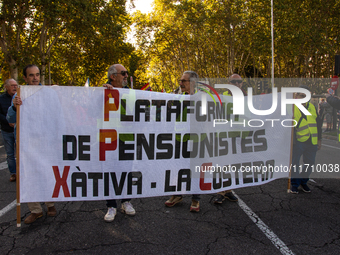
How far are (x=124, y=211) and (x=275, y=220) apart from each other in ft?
6.46

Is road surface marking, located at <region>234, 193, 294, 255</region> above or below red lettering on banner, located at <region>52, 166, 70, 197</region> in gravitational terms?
below

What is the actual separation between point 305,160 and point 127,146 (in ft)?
10.3

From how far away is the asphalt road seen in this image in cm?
294

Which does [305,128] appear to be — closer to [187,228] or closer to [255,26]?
[187,228]

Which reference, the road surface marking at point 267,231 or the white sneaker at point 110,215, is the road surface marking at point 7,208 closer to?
the white sneaker at point 110,215

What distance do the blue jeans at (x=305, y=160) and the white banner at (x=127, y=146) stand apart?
925mm

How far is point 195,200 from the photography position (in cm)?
393

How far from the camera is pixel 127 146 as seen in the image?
3.64 metres

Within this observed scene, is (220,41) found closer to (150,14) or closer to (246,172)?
(150,14)

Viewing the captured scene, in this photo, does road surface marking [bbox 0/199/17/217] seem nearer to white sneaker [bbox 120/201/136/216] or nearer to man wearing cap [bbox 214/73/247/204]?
white sneaker [bbox 120/201/136/216]

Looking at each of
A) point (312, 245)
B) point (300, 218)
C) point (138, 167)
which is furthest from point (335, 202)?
point (138, 167)

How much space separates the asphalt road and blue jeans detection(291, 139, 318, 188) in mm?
303

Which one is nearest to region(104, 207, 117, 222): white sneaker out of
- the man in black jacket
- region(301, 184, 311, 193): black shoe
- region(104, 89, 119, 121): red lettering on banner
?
region(104, 89, 119, 121): red lettering on banner

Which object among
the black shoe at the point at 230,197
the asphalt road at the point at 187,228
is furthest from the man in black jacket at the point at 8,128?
the black shoe at the point at 230,197
